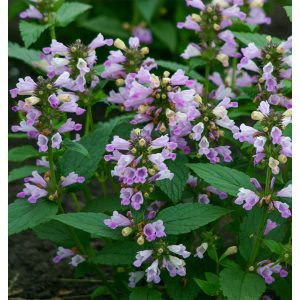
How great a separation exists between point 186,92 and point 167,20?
3.80m

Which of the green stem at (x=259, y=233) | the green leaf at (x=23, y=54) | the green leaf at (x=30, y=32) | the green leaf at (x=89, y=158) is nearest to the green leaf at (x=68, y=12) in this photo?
the green leaf at (x=30, y=32)

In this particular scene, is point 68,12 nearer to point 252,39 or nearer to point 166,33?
point 252,39

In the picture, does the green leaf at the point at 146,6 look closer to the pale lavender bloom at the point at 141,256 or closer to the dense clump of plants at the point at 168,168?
the dense clump of plants at the point at 168,168

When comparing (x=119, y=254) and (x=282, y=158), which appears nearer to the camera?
(x=282, y=158)

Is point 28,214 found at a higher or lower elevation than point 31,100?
lower

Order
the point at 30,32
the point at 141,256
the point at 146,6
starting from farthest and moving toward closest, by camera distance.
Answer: the point at 146,6 < the point at 30,32 < the point at 141,256

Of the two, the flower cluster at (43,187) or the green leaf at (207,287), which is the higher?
the flower cluster at (43,187)

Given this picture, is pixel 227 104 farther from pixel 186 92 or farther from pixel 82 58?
pixel 82 58

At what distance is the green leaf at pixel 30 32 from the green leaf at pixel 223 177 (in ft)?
3.65

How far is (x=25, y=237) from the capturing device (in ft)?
13.7

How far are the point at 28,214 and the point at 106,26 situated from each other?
12.4ft

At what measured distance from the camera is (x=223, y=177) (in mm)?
2643

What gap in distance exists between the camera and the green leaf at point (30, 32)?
330 centimetres

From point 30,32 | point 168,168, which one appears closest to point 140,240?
point 168,168
